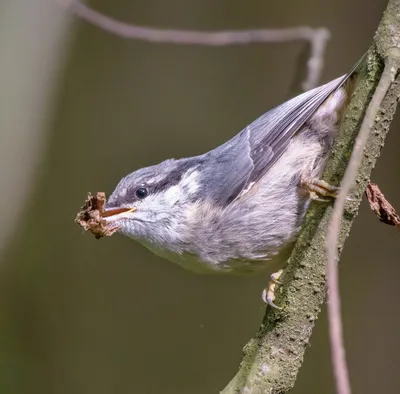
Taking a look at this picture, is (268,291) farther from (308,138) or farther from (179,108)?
(179,108)

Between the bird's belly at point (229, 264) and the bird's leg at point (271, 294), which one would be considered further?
the bird's belly at point (229, 264)

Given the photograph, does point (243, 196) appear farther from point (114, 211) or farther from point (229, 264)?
point (114, 211)

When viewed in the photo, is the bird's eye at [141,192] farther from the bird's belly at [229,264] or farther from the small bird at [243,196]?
the bird's belly at [229,264]

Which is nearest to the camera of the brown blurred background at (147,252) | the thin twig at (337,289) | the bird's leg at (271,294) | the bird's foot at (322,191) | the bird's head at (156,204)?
the thin twig at (337,289)

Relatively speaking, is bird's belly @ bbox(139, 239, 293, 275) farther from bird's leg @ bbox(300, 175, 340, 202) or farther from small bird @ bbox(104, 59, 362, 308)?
bird's leg @ bbox(300, 175, 340, 202)

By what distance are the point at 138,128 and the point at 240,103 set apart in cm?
72

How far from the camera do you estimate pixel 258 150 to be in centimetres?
250

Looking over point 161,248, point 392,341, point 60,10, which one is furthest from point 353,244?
point 60,10

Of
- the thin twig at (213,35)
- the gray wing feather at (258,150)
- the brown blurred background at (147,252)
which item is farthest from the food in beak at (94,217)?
the brown blurred background at (147,252)

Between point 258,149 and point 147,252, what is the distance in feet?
6.56

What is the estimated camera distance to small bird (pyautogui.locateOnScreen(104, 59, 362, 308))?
7.81 ft

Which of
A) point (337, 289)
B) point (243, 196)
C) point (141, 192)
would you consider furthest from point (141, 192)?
point (337, 289)

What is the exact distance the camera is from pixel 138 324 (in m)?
4.38

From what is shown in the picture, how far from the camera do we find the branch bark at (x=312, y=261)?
1.79 meters
